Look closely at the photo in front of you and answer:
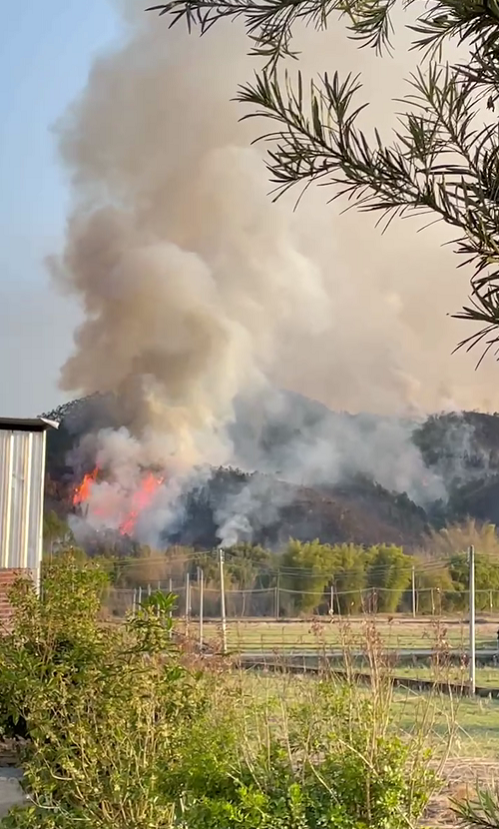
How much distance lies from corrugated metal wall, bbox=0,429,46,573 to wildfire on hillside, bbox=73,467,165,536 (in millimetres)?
3267

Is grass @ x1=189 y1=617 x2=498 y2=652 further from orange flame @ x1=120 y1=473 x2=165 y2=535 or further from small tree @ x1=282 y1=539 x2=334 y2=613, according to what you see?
orange flame @ x1=120 y1=473 x2=165 y2=535

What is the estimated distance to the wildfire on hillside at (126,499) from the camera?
8.84 meters

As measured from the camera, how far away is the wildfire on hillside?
8844 mm

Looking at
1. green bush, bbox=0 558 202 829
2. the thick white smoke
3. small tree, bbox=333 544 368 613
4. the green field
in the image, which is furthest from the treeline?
green bush, bbox=0 558 202 829

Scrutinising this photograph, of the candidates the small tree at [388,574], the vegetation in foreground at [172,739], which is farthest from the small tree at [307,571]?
the vegetation in foreground at [172,739]

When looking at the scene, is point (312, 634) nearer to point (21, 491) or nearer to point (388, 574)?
point (21, 491)

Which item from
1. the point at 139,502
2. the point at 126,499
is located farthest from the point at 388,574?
the point at 126,499

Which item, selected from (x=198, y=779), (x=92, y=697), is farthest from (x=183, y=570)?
(x=198, y=779)

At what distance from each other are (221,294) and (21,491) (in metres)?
4.06

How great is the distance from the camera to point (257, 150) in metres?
8.53

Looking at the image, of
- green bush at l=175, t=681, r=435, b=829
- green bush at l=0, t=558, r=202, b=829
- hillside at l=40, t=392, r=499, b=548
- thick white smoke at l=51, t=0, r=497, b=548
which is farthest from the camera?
hillside at l=40, t=392, r=499, b=548

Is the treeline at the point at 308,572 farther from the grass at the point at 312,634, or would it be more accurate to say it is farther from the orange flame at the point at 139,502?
the grass at the point at 312,634

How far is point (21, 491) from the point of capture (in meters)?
5.53

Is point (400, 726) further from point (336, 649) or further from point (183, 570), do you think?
point (183, 570)
